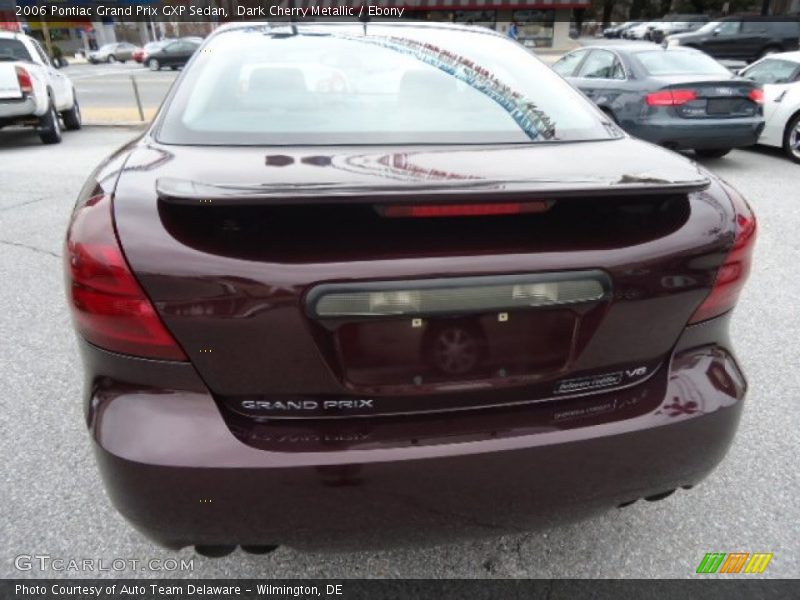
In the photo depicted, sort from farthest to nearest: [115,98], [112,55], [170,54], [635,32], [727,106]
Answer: [635,32] < [112,55] < [170,54] < [115,98] < [727,106]

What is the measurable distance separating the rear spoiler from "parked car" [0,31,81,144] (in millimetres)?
10317

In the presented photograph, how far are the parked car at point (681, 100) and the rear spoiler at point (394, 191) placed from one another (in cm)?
682

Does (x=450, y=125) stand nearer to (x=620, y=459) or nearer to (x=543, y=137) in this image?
(x=543, y=137)

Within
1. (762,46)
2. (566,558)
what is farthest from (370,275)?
(762,46)

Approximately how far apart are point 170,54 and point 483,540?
34.3m

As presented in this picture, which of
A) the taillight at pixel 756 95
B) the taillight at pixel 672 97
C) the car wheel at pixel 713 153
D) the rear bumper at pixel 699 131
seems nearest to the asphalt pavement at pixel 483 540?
the rear bumper at pixel 699 131

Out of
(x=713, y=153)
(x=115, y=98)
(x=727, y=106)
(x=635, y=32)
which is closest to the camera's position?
(x=727, y=106)

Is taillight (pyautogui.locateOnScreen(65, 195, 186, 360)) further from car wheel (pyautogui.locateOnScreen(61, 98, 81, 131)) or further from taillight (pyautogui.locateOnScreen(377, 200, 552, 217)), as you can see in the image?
car wheel (pyautogui.locateOnScreen(61, 98, 81, 131))

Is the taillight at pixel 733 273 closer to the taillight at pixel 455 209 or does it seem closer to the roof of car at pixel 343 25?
the taillight at pixel 455 209

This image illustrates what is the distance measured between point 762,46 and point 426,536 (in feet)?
90.8

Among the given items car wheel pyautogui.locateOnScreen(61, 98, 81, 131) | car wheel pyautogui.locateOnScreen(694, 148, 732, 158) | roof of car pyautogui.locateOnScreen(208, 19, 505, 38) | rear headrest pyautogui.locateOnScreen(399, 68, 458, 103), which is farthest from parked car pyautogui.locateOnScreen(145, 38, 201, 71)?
rear headrest pyautogui.locateOnScreen(399, 68, 458, 103)

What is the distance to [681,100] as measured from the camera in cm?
746

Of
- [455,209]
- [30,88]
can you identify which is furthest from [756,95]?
[30,88]

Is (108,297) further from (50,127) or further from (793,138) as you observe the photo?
(50,127)
